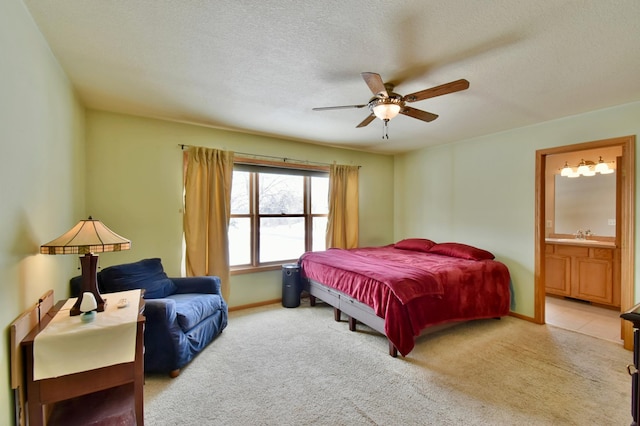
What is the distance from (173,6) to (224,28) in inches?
11.1

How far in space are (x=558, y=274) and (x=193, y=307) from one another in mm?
5276

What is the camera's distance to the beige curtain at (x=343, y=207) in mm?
4660

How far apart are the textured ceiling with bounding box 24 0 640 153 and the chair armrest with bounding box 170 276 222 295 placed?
188 cm

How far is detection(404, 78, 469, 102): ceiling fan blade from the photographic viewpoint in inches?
74.7

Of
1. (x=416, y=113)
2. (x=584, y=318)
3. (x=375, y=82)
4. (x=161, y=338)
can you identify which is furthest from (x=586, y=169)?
(x=161, y=338)

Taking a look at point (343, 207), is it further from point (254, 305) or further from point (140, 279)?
point (140, 279)

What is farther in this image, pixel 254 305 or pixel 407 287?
pixel 254 305

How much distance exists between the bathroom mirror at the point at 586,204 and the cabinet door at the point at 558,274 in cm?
71

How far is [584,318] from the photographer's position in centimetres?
362

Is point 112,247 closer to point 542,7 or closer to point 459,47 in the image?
point 459,47

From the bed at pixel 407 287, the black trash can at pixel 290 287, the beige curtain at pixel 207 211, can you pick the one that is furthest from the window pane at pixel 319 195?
the beige curtain at pixel 207 211

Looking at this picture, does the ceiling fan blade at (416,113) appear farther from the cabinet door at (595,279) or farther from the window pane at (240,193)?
the cabinet door at (595,279)

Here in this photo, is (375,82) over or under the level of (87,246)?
over

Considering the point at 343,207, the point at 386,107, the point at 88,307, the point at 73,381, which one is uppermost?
the point at 386,107
